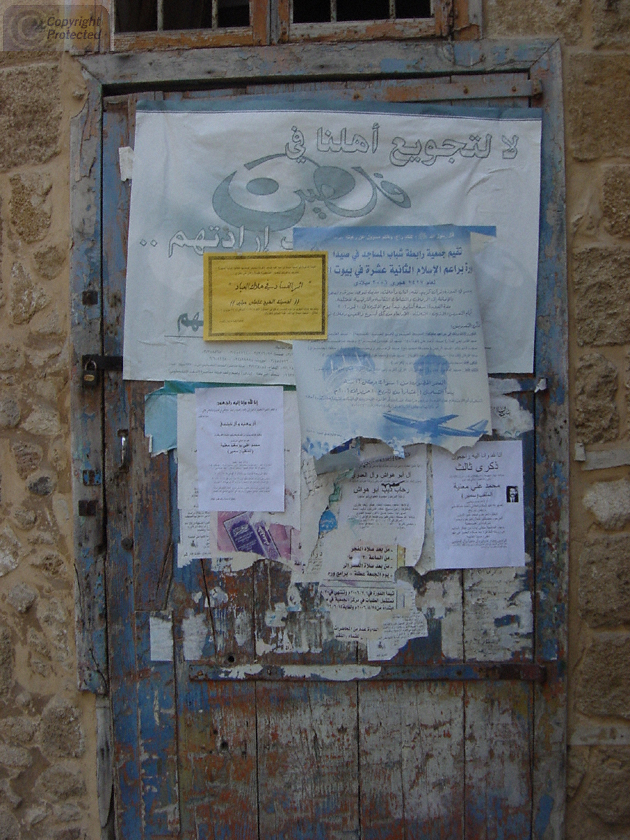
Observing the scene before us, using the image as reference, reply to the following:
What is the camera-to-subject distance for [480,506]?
78.1 inches

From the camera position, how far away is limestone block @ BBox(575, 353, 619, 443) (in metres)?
1.95

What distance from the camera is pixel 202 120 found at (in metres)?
1.97

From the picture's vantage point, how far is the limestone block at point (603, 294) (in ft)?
6.34

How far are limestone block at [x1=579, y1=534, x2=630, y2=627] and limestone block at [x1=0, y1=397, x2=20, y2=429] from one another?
1917 mm

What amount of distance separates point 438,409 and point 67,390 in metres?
1.23

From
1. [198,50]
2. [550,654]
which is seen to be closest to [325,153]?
[198,50]

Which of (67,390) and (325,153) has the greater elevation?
(325,153)

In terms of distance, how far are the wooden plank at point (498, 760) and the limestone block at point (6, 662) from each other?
153 centimetres

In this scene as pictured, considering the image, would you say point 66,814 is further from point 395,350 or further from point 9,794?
point 395,350

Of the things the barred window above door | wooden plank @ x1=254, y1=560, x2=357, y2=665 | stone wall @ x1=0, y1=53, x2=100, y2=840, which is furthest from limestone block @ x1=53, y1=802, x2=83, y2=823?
the barred window above door

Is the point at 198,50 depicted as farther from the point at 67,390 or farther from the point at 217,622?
the point at 217,622

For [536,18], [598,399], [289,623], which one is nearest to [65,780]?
[289,623]

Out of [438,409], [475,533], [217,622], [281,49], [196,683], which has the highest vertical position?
[281,49]

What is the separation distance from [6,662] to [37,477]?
64cm
